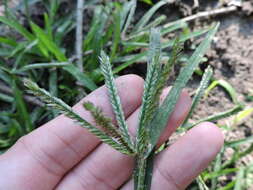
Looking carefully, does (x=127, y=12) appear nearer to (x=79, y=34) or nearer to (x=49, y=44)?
(x=79, y=34)

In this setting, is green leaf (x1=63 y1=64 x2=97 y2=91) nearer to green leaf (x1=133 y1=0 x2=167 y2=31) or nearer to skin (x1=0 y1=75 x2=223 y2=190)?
skin (x1=0 y1=75 x2=223 y2=190)

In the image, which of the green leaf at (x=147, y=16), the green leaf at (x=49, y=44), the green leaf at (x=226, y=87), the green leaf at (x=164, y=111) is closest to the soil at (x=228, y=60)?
the green leaf at (x=226, y=87)

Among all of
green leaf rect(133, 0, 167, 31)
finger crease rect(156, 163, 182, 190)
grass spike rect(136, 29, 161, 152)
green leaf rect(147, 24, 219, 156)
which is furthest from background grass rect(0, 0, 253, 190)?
grass spike rect(136, 29, 161, 152)

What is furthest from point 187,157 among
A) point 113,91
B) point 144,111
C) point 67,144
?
point 67,144

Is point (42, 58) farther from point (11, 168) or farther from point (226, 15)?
point (226, 15)

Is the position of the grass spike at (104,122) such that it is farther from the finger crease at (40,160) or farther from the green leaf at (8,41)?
the green leaf at (8,41)
